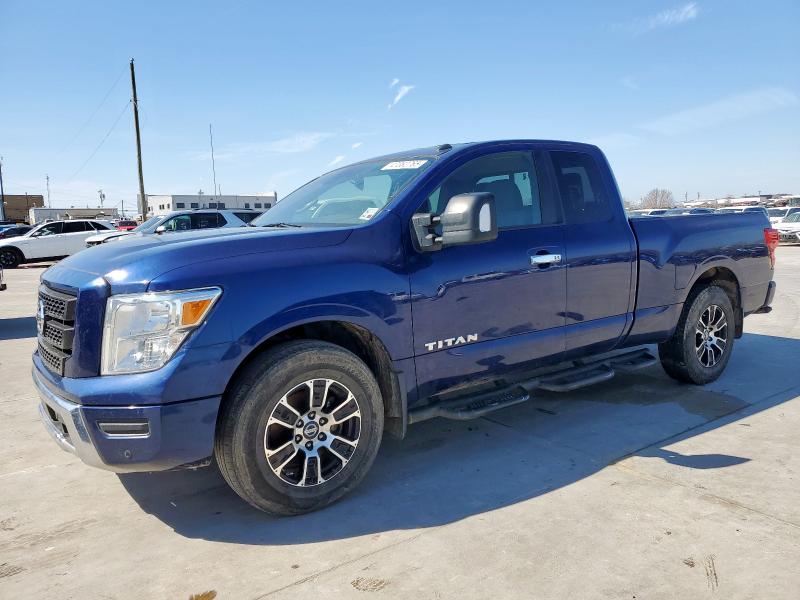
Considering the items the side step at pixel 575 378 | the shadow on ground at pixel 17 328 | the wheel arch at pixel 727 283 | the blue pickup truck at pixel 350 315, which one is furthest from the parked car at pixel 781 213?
the shadow on ground at pixel 17 328

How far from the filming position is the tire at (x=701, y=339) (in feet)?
16.2

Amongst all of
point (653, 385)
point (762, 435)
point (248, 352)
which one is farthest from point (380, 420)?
point (653, 385)

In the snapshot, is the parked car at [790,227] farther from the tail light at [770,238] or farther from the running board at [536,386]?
the running board at [536,386]

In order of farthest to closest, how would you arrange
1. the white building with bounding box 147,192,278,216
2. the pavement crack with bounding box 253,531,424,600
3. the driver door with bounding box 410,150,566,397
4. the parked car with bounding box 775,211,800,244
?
1. the white building with bounding box 147,192,278,216
2. the parked car with bounding box 775,211,800,244
3. the driver door with bounding box 410,150,566,397
4. the pavement crack with bounding box 253,531,424,600

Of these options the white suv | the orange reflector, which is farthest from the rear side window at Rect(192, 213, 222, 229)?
the orange reflector

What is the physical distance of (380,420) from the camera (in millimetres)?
3287

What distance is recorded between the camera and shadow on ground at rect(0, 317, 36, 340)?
832 cm

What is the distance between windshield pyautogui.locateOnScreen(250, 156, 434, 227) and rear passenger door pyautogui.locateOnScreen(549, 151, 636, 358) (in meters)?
1.16

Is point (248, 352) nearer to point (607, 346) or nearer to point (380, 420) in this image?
point (380, 420)

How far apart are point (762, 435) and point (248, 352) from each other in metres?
3.46

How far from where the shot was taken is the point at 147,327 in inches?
104

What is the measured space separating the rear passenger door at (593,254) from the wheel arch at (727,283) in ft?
3.48

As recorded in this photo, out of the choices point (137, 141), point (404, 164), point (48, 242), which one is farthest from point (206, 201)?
point (404, 164)

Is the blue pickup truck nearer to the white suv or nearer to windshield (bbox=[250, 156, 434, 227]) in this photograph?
windshield (bbox=[250, 156, 434, 227])
